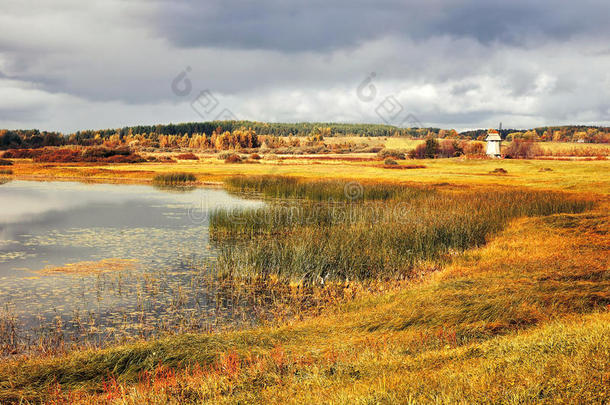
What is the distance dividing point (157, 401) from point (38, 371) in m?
2.43

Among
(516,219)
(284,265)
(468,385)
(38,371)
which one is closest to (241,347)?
(38,371)

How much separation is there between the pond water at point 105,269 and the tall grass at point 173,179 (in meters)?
17.7

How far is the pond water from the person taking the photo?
999cm

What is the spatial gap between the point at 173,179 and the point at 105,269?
1313 inches

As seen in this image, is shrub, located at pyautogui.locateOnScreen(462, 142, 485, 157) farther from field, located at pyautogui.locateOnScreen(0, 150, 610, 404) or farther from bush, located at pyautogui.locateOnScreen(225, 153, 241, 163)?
field, located at pyautogui.locateOnScreen(0, 150, 610, 404)

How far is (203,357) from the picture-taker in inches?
290

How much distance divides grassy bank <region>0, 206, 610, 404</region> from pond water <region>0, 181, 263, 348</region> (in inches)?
91.6

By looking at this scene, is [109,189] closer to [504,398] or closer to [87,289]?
[87,289]

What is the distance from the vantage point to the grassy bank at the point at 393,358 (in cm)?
523

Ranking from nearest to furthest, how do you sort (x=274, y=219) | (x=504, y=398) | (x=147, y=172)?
(x=504, y=398) < (x=274, y=219) < (x=147, y=172)

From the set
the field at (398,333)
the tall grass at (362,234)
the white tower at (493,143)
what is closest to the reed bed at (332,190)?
the tall grass at (362,234)

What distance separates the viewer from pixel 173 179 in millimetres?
46531

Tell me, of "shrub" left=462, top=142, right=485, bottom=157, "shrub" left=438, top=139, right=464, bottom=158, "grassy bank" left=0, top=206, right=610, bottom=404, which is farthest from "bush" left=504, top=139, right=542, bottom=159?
"grassy bank" left=0, top=206, right=610, bottom=404

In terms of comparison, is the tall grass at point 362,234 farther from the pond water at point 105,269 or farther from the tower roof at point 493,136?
the tower roof at point 493,136
